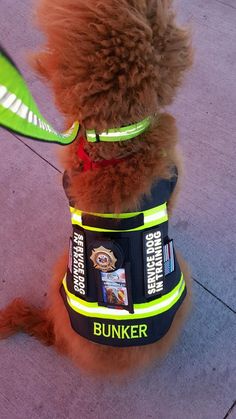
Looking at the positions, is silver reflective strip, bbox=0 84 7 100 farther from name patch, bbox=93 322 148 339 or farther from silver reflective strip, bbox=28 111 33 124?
name patch, bbox=93 322 148 339

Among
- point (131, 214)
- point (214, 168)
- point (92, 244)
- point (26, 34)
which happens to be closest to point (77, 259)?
point (92, 244)

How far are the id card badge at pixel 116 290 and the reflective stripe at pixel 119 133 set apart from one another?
1.05 ft

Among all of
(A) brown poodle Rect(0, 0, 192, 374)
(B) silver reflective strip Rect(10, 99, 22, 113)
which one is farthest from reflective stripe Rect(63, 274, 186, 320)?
(B) silver reflective strip Rect(10, 99, 22, 113)

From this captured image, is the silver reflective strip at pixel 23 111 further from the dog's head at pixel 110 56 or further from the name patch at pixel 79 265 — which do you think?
the name patch at pixel 79 265

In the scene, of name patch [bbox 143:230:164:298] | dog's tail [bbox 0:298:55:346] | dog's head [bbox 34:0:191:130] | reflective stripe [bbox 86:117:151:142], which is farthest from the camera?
dog's tail [bbox 0:298:55:346]

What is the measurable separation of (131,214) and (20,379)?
0.86 metres

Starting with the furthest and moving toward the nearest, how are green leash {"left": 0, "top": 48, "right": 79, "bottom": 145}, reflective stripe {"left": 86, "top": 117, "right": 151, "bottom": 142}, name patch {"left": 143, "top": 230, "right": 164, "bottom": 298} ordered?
name patch {"left": 143, "top": 230, "right": 164, "bottom": 298}
reflective stripe {"left": 86, "top": 117, "right": 151, "bottom": 142}
green leash {"left": 0, "top": 48, "right": 79, "bottom": 145}

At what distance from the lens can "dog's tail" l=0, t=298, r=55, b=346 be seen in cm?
148

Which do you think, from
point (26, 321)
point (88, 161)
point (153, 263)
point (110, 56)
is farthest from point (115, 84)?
point (26, 321)

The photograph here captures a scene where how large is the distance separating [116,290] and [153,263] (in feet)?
0.39

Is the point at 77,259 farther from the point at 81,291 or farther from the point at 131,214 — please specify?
the point at 131,214

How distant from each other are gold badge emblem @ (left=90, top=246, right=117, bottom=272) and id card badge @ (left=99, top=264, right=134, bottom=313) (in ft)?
0.08

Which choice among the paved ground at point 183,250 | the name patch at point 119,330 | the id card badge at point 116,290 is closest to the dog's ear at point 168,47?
the id card badge at point 116,290

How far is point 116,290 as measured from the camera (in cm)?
110
